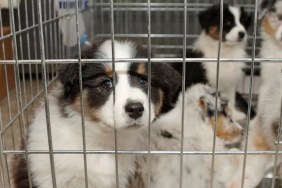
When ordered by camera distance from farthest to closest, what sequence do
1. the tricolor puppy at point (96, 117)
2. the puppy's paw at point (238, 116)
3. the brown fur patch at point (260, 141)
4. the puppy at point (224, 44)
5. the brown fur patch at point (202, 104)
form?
the puppy at point (224, 44) < the puppy's paw at point (238, 116) < the brown fur patch at point (202, 104) < the brown fur patch at point (260, 141) < the tricolor puppy at point (96, 117)

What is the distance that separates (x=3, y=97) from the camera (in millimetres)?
3629

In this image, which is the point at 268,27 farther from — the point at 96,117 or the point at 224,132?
the point at 96,117

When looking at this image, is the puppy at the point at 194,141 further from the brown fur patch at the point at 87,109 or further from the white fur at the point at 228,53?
the white fur at the point at 228,53

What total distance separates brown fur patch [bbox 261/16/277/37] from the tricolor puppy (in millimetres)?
1801

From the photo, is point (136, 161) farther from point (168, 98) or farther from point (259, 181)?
point (259, 181)

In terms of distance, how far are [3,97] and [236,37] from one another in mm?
2267

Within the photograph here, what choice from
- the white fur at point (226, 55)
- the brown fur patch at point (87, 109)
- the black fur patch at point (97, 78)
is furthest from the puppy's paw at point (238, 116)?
the brown fur patch at point (87, 109)

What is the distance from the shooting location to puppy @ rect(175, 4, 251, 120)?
3449 mm

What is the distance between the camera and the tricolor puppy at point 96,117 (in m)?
1.59

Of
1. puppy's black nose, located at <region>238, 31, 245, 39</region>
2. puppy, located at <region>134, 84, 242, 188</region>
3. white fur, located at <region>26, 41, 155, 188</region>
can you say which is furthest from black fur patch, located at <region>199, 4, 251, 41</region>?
white fur, located at <region>26, 41, 155, 188</region>

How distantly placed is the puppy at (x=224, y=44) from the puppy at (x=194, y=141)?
79 cm

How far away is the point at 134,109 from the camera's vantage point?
4.91 ft

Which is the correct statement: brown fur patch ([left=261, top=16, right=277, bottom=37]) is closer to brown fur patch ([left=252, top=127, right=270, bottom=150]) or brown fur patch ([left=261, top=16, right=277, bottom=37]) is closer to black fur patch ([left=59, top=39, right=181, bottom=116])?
brown fur patch ([left=252, top=127, right=270, bottom=150])

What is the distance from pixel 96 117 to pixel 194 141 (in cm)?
79
